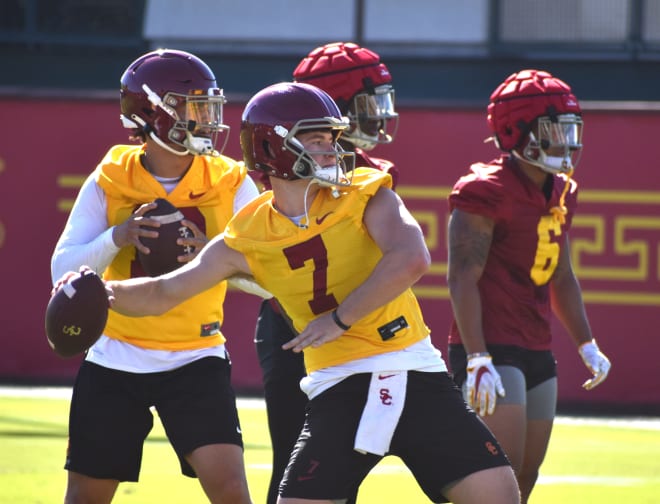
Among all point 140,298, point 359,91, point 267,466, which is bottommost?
point 267,466

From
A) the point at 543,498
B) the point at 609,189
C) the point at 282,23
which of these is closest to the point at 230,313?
the point at 609,189

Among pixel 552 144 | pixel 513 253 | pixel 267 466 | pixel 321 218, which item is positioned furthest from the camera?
pixel 267 466

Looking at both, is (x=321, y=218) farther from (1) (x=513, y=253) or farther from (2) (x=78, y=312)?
(1) (x=513, y=253)

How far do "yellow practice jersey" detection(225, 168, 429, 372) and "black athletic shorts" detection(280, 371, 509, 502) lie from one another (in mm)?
123

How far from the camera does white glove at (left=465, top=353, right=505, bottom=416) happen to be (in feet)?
17.2

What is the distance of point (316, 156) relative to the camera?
421 centimetres

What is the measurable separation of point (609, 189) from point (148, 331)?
6163 millimetres

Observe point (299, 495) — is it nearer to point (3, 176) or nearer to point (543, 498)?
point (543, 498)

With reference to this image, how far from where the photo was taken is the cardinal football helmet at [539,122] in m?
5.59

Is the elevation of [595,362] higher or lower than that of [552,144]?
lower

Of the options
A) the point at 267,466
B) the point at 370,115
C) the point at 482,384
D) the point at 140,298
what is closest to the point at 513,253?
the point at 482,384

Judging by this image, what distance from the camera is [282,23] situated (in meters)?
15.0

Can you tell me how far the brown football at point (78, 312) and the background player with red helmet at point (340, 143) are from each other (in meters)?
1.12

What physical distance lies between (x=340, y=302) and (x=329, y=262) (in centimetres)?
14
